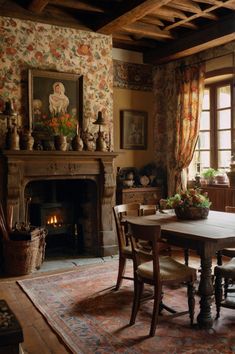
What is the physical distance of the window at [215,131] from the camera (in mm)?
5977

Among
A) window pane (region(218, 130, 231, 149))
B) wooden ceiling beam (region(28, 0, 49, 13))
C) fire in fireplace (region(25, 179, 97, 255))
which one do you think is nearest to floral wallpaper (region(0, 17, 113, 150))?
wooden ceiling beam (region(28, 0, 49, 13))

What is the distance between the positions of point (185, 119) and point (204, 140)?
531 mm

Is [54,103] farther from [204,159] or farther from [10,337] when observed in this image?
[10,337]

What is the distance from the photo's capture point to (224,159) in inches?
239

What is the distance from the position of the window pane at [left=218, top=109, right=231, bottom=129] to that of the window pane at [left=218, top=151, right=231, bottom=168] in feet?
1.37

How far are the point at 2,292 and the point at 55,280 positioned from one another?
0.62 metres

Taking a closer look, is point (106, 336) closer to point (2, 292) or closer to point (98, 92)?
point (2, 292)

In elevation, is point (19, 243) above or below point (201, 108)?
below

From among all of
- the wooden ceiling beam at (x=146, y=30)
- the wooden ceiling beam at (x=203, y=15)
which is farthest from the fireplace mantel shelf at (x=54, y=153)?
the wooden ceiling beam at (x=203, y=15)

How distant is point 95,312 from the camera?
3375 mm

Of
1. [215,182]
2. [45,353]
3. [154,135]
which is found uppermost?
[154,135]

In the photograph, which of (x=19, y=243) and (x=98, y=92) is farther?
(x=98, y=92)

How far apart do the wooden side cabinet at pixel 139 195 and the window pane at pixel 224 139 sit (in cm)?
125

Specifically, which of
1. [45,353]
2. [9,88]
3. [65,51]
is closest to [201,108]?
[65,51]
